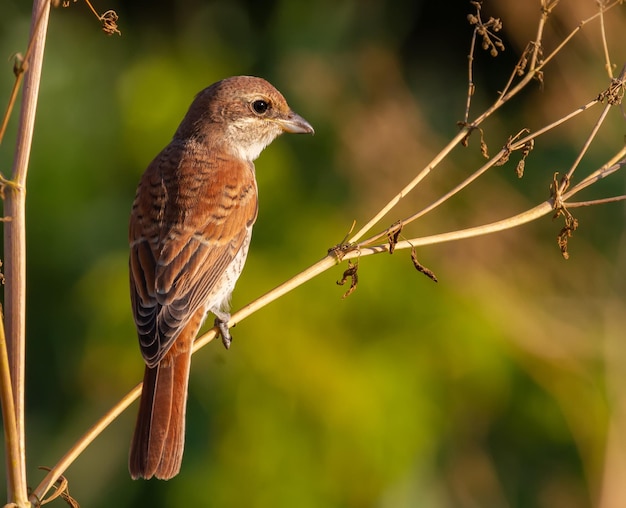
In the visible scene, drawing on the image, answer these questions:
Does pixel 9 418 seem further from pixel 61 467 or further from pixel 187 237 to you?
pixel 187 237

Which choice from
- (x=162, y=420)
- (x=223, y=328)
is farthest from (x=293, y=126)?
(x=162, y=420)

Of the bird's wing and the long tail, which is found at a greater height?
the bird's wing

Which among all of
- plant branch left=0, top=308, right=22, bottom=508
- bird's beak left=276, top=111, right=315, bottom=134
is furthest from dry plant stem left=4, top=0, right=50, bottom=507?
bird's beak left=276, top=111, right=315, bottom=134

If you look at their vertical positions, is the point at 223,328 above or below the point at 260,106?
below

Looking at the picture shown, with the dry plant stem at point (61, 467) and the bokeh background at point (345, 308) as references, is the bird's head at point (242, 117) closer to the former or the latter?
the bokeh background at point (345, 308)

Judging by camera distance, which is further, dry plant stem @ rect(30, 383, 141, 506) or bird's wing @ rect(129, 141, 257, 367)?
bird's wing @ rect(129, 141, 257, 367)

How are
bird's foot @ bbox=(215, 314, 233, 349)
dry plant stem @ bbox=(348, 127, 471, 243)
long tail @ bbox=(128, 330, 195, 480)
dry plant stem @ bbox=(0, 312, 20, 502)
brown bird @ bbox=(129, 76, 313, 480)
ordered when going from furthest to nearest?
bird's foot @ bbox=(215, 314, 233, 349)
brown bird @ bbox=(129, 76, 313, 480)
long tail @ bbox=(128, 330, 195, 480)
dry plant stem @ bbox=(348, 127, 471, 243)
dry plant stem @ bbox=(0, 312, 20, 502)

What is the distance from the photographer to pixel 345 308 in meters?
4.22

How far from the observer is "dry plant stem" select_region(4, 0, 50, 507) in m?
1.82

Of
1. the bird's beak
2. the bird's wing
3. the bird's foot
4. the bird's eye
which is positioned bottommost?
the bird's foot

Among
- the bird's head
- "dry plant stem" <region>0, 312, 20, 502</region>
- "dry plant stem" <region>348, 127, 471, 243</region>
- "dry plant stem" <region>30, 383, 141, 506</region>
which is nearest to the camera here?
"dry plant stem" <region>0, 312, 20, 502</region>

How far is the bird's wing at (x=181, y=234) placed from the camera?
2945 millimetres

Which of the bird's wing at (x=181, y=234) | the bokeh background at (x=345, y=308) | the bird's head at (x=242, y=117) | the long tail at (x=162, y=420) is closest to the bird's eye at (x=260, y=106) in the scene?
the bird's head at (x=242, y=117)

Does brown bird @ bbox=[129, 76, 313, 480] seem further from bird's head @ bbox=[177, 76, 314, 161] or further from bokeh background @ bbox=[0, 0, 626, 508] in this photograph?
bokeh background @ bbox=[0, 0, 626, 508]
